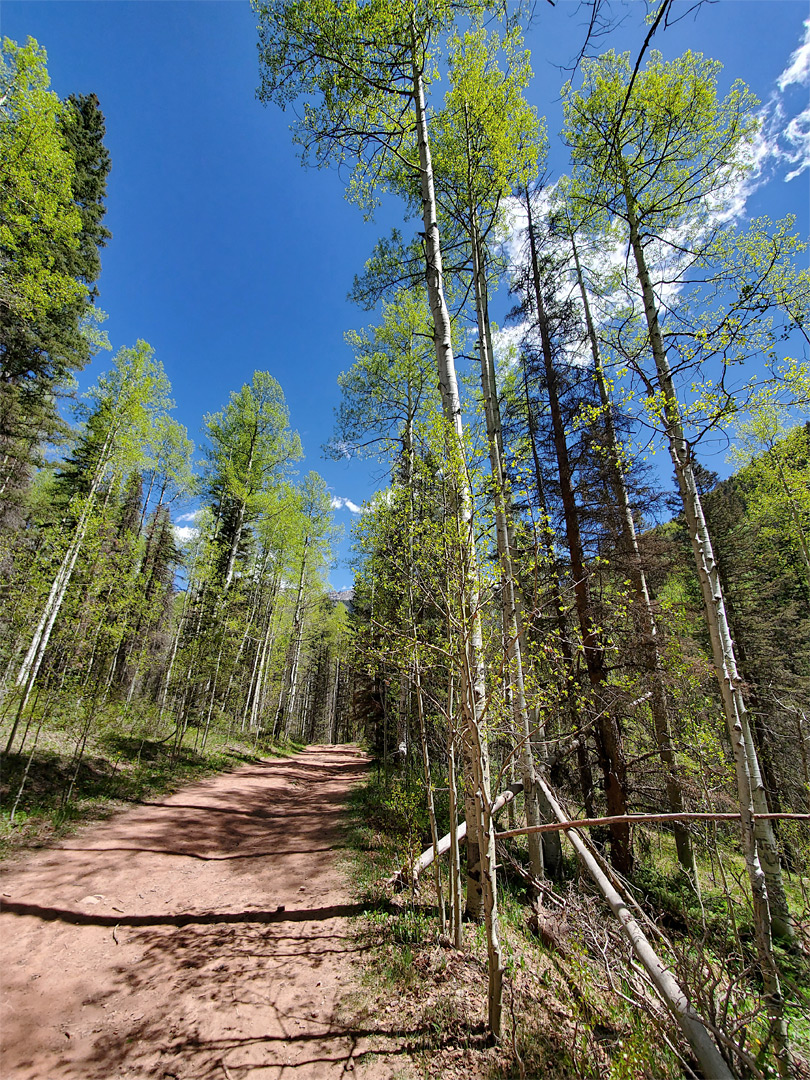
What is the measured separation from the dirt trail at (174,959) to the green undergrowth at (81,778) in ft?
1.92

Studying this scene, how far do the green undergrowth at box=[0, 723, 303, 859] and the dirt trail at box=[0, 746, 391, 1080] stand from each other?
59 centimetres

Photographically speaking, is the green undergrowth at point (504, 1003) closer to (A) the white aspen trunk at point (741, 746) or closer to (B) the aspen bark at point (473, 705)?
(B) the aspen bark at point (473, 705)

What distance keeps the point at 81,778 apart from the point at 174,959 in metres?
5.33

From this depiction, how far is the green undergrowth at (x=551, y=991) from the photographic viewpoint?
2078 millimetres

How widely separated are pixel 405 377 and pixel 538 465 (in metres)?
3.88

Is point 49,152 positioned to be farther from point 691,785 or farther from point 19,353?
point 691,785

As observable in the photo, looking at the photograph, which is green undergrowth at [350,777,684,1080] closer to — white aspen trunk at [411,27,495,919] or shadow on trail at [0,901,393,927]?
shadow on trail at [0,901,393,927]

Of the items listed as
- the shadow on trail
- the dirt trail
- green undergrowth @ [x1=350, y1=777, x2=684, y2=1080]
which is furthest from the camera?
the shadow on trail

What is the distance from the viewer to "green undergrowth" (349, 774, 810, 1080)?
2.08 meters

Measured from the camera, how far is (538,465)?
31.4 ft

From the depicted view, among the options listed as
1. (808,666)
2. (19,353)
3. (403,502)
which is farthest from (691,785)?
(19,353)

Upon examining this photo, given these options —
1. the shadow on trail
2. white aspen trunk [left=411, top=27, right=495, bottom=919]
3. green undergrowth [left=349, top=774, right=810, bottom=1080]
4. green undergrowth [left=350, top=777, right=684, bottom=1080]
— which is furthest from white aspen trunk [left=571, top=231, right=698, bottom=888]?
the shadow on trail

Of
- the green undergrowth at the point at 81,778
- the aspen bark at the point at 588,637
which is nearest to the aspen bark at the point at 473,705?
the aspen bark at the point at 588,637

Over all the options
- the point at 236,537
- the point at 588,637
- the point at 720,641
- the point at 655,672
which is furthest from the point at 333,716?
the point at 720,641
